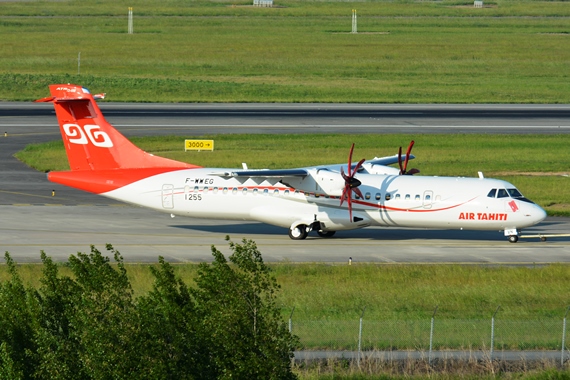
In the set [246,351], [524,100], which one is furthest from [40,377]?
[524,100]

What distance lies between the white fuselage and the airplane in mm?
43

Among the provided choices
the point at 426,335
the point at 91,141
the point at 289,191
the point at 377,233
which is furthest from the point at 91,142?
the point at 426,335

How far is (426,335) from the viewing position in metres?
24.8

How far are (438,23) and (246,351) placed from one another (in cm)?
15253

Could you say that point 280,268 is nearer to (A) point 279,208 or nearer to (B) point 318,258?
(B) point 318,258

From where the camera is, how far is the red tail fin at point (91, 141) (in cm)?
4134

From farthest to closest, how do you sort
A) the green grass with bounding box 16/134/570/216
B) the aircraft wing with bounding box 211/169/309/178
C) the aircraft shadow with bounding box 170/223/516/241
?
1. the green grass with bounding box 16/134/570/216
2. the aircraft shadow with bounding box 170/223/516/241
3. the aircraft wing with bounding box 211/169/309/178

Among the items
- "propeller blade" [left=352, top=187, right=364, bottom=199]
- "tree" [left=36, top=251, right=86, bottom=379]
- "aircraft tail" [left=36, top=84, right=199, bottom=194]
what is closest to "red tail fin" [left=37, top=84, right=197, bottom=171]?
"aircraft tail" [left=36, top=84, right=199, bottom=194]

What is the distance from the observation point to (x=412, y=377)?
2222cm

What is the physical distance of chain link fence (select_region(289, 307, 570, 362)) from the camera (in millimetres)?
24047

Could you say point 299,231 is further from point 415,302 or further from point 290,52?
point 290,52

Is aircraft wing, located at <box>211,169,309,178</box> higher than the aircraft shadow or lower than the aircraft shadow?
higher

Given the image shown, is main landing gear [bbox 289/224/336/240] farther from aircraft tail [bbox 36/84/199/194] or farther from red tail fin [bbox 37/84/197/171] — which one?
red tail fin [bbox 37/84/197/171]

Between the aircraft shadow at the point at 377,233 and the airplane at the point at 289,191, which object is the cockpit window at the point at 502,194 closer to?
the airplane at the point at 289,191
